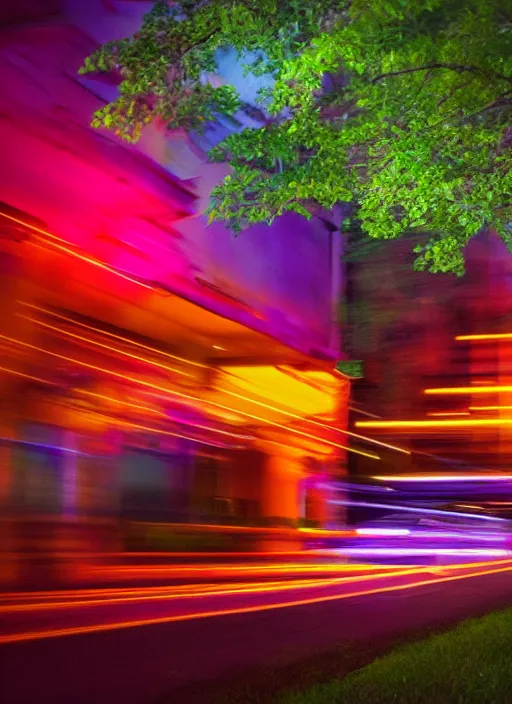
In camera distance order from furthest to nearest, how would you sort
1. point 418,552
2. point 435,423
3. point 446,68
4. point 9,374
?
point 435,423 < point 418,552 < point 446,68 < point 9,374

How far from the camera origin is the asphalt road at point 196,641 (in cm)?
628

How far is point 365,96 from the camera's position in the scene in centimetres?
1095

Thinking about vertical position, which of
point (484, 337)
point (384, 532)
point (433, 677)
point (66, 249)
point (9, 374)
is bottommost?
point (433, 677)

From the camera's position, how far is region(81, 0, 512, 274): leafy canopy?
962 centimetres

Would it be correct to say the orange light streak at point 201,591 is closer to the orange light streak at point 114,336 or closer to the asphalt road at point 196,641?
the asphalt road at point 196,641

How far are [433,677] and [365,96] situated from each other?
7139 mm

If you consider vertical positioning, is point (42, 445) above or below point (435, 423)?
below

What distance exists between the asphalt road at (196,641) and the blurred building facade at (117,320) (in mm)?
2554

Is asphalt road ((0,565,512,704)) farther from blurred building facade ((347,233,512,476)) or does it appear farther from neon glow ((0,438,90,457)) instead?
blurred building facade ((347,233,512,476))

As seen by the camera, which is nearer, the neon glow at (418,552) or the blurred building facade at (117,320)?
the blurred building facade at (117,320)

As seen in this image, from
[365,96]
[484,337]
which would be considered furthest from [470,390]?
[365,96]

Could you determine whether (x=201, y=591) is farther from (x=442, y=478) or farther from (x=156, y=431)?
(x=442, y=478)

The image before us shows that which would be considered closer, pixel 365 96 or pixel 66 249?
pixel 66 249

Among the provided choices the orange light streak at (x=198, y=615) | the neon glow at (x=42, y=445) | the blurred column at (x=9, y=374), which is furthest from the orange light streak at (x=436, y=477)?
the blurred column at (x=9, y=374)
